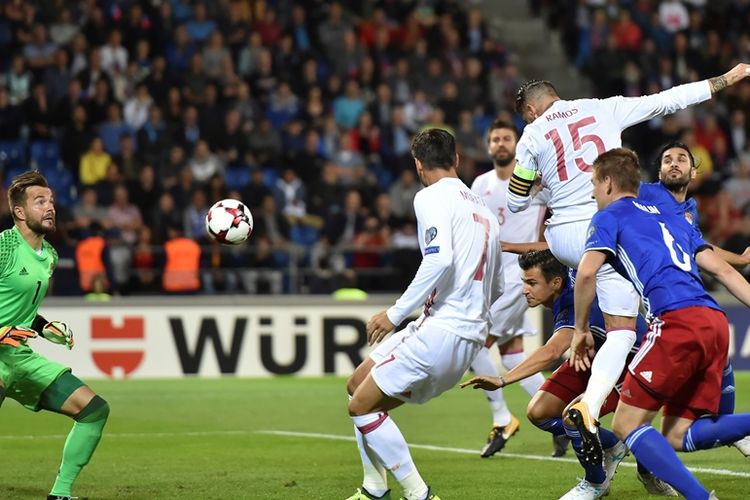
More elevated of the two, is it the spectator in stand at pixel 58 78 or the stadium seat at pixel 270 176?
the spectator in stand at pixel 58 78

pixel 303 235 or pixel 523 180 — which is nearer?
pixel 523 180

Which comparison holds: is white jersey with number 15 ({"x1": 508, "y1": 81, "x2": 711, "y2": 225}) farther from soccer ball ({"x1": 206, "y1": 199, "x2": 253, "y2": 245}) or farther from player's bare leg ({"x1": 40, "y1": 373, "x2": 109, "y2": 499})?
player's bare leg ({"x1": 40, "y1": 373, "x2": 109, "y2": 499})

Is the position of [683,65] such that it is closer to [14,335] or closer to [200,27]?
[200,27]

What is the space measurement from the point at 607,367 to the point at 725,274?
2.76 feet

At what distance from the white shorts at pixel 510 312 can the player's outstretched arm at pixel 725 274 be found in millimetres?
3273

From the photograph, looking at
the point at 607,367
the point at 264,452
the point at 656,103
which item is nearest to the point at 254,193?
the point at 264,452

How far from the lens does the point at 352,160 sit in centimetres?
2052

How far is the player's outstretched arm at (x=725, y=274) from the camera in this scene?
7219 millimetres

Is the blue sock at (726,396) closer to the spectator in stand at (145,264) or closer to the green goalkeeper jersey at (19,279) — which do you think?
the green goalkeeper jersey at (19,279)

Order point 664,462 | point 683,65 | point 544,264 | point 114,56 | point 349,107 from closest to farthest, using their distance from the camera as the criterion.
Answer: point 664,462 → point 544,264 → point 114,56 → point 349,107 → point 683,65

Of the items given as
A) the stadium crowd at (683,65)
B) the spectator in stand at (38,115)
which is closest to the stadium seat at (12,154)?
the spectator in stand at (38,115)

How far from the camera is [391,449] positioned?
23.0 ft

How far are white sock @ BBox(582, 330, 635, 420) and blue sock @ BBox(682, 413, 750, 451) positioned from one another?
20.9 inches

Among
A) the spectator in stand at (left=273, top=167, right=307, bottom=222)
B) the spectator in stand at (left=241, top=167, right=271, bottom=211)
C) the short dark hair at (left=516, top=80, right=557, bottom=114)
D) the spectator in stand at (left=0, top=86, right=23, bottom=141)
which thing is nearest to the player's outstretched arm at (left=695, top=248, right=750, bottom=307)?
the short dark hair at (left=516, top=80, right=557, bottom=114)
